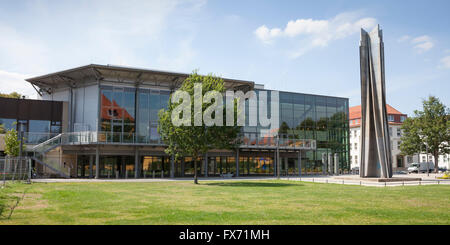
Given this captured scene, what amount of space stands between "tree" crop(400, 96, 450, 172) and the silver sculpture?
30.6m

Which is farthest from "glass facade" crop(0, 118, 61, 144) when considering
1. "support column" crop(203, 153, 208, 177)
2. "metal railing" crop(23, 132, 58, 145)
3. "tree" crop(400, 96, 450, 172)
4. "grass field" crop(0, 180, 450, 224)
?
"tree" crop(400, 96, 450, 172)

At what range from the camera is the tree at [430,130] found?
59375mm

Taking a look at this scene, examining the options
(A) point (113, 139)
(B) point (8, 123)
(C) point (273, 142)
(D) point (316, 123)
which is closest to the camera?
(A) point (113, 139)

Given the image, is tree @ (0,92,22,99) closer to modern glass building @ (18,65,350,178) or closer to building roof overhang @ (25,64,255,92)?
modern glass building @ (18,65,350,178)

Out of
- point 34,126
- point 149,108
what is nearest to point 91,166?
point 149,108

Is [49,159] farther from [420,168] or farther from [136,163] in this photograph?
[420,168]

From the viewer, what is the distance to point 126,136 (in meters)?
39.4

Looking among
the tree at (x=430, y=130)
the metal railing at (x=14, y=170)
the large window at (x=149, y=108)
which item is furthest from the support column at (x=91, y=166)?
the tree at (x=430, y=130)

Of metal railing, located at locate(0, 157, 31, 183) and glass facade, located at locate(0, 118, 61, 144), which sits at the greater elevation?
glass facade, located at locate(0, 118, 61, 144)

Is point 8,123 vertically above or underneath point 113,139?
above

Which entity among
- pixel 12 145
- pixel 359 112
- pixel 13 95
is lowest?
pixel 12 145

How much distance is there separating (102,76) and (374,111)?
93.7ft

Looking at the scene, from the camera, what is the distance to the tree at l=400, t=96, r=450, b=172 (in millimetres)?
59375

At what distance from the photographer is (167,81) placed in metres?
45.3
